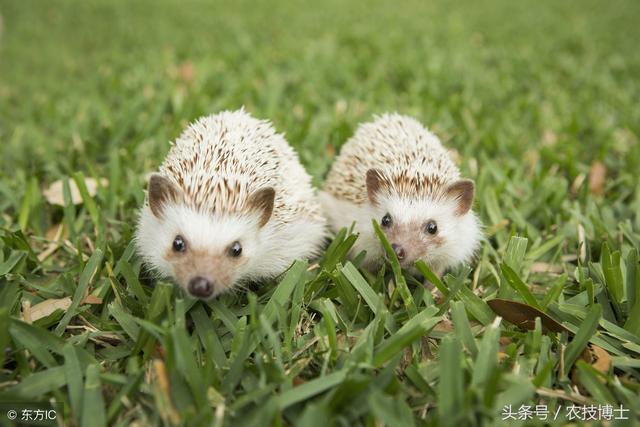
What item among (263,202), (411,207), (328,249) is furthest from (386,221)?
(263,202)

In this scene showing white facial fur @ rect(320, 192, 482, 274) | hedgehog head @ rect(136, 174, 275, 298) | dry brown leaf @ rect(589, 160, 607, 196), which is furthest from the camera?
dry brown leaf @ rect(589, 160, 607, 196)

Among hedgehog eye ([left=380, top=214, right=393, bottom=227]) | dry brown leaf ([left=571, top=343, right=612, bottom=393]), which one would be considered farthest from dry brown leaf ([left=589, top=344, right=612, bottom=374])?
hedgehog eye ([left=380, top=214, right=393, bottom=227])

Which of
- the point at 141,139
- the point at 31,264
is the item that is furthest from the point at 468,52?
the point at 31,264

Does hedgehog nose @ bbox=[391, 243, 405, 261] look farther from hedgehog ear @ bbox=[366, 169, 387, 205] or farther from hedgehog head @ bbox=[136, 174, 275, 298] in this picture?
hedgehog head @ bbox=[136, 174, 275, 298]

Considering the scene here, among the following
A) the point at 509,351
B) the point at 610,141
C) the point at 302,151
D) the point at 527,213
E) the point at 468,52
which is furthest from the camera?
the point at 468,52

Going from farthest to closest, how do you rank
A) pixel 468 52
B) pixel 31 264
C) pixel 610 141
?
pixel 468 52, pixel 610 141, pixel 31 264

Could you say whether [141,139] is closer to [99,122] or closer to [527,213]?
[99,122]

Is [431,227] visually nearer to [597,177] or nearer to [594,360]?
[594,360]
